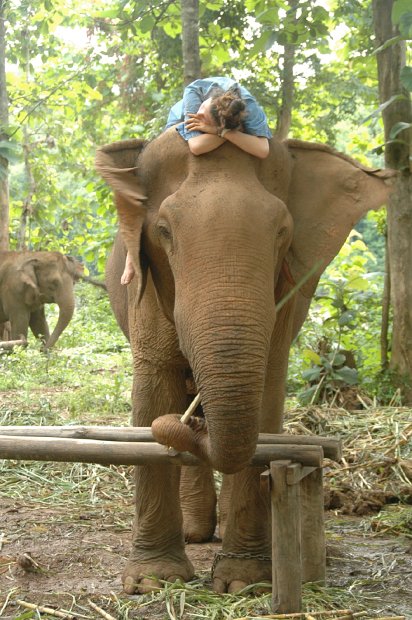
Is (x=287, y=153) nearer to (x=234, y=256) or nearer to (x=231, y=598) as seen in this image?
(x=234, y=256)

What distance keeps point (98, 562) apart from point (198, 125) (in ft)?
7.98

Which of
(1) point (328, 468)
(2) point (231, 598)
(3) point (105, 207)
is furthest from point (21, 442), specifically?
(3) point (105, 207)

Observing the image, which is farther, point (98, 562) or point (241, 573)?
point (98, 562)

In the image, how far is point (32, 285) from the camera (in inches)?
658

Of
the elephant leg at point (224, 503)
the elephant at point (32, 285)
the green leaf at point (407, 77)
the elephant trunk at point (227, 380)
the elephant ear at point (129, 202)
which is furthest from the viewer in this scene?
the elephant at point (32, 285)

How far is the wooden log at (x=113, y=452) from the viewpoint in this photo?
4141 millimetres

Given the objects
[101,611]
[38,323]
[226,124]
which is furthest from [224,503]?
[38,323]

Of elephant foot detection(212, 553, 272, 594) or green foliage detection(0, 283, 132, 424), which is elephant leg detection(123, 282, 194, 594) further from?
green foliage detection(0, 283, 132, 424)

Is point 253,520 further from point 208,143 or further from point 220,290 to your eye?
point 208,143

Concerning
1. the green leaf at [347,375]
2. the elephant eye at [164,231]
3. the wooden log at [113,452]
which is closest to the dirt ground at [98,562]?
the wooden log at [113,452]

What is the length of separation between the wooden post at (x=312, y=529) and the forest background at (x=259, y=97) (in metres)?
2.77

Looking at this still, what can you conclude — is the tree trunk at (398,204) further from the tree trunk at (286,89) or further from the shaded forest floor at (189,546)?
the tree trunk at (286,89)

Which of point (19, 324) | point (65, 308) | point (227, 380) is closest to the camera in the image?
point (227, 380)

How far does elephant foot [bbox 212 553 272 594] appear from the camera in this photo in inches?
178
